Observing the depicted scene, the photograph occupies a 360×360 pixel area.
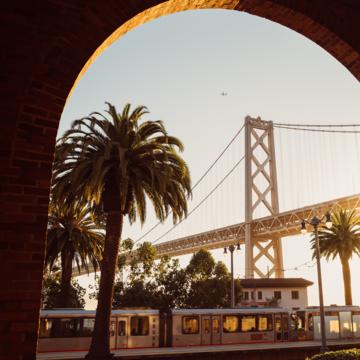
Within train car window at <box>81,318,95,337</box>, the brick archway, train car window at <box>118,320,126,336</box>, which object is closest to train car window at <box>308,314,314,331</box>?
train car window at <box>118,320,126,336</box>

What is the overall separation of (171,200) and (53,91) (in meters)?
15.6

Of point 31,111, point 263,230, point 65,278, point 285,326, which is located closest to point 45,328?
point 65,278

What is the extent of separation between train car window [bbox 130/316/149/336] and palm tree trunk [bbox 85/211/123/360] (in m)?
5.58

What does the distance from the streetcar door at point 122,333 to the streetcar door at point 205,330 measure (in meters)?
4.38

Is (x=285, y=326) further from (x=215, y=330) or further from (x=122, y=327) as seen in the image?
(x=122, y=327)

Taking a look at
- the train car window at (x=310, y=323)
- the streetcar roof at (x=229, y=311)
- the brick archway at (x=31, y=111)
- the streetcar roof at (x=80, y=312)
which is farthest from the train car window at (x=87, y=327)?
the brick archway at (x=31, y=111)

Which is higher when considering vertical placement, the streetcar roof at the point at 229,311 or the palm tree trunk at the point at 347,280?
the palm tree trunk at the point at 347,280

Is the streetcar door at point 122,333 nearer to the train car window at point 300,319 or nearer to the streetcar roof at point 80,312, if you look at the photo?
the streetcar roof at point 80,312

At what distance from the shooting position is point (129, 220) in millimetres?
20016

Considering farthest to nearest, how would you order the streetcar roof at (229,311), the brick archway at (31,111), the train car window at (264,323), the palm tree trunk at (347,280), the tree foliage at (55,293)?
the palm tree trunk at (347,280)
the tree foliage at (55,293)
the train car window at (264,323)
the streetcar roof at (229,311)
the brick archway at (31,111)

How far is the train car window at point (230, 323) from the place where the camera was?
2498cm

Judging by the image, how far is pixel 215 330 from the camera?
2467 centimetres

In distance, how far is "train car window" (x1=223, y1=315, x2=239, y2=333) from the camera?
984 inches

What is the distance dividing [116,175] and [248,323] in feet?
43.8
